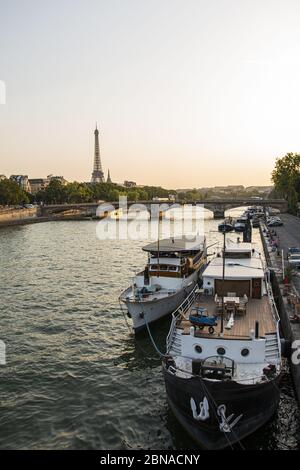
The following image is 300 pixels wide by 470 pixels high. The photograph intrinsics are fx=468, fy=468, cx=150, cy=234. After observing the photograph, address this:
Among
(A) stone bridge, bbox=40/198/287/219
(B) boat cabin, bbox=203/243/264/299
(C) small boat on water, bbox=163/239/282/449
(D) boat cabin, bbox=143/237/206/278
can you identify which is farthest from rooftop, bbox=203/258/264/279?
(A) stone bridge, bbox=40/198/287/219

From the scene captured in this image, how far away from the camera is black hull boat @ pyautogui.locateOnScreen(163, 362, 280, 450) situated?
48.4 ft

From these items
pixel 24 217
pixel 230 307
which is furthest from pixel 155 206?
pixel 230 307

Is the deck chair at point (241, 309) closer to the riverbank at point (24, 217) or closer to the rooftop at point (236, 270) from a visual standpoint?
the rooftop at point (236, 270)

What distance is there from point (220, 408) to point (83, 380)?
7.88 m

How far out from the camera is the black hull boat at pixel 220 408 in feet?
48.4

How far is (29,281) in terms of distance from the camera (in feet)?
137

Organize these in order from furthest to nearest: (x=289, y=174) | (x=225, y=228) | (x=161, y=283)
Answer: (x=289, y=174) < (x=161, y=283) < (x=225, y=228)

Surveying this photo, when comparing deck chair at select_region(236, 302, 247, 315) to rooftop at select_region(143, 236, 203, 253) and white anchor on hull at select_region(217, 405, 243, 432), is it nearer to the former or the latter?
white anchor on hull at select_region(217, 405, 243, 432)

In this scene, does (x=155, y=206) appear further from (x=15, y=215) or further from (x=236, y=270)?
(x=236, y=270)

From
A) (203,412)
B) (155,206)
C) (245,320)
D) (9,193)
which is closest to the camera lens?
(203,412)

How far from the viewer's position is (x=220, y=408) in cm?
1475

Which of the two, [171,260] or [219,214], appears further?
[219,214]
